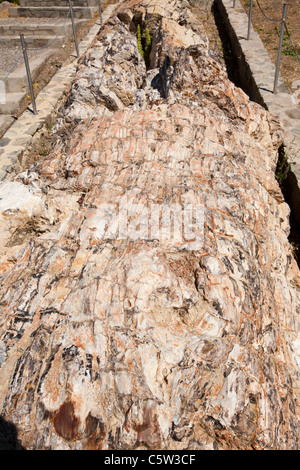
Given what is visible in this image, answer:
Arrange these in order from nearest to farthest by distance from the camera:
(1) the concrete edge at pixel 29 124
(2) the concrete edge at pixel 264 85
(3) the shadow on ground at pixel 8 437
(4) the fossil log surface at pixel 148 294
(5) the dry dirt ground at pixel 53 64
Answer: (3) the shadow on ground at pixel 8 437 → (4) the fossil log surface at pixel 148 294 → (2) the concrete edge at pixel 264 85 → (1) the concrete edge at pixel 29 124 → (5) the dry dirt ground at pixel 53 64

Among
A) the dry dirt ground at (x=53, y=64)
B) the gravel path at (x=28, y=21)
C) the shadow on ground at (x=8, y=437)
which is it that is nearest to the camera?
the shadow on ground at (x=8, y=437)

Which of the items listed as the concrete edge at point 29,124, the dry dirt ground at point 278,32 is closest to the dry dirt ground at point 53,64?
the concrete edge at point 29,124

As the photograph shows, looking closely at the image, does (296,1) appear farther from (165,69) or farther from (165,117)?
(165,117)

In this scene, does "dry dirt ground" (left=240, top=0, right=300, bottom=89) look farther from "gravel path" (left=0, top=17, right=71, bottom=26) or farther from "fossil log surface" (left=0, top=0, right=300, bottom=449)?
"gravel path" (left=0, top=17, right=71, bottom=26)

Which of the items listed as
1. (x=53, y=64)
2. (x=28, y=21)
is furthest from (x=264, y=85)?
Answer: (x=28, y=21)

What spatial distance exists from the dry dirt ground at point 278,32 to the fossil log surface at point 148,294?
496 centimetres

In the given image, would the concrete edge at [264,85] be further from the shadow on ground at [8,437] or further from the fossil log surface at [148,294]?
the shadow on ground at [8,437]

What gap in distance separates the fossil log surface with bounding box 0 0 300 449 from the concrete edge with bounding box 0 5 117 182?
177 centimetres

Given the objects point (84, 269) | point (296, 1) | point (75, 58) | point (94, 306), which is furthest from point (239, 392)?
point (296, 1)

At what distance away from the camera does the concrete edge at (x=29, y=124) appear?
607cm

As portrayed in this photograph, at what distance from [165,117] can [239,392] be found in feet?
10.5

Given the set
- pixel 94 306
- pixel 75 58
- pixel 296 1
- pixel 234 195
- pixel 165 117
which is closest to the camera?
pixel 94 306

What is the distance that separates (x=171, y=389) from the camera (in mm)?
2568

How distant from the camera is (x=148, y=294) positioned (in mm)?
2832
